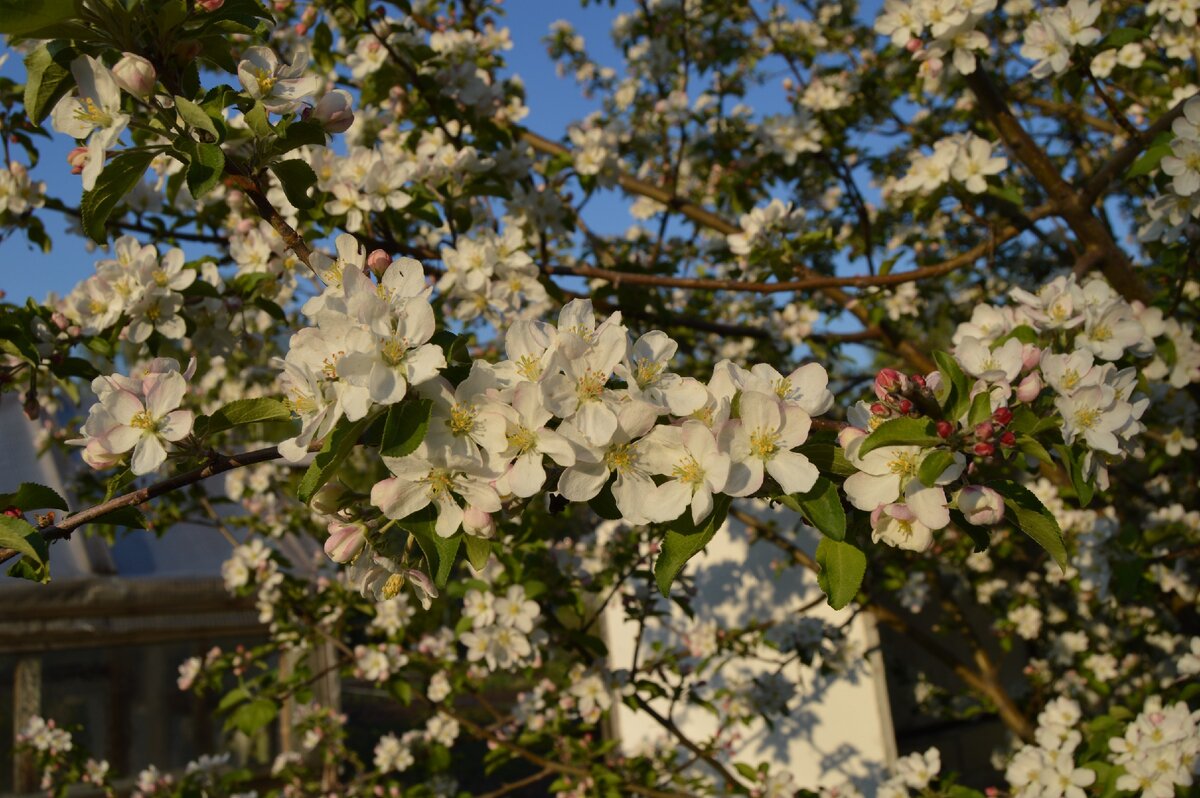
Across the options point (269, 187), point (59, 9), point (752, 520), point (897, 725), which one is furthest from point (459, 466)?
point (897, 725)

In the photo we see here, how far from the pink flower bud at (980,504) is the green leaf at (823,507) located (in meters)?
0.13

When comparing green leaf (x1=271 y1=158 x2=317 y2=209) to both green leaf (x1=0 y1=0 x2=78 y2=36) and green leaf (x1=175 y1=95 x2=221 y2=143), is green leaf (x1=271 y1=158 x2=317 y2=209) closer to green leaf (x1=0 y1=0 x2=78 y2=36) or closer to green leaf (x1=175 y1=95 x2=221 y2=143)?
green leaf (x1=175 y1=95 x2=221 y2=143)

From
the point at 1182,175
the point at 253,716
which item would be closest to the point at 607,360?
the point at 1182,175

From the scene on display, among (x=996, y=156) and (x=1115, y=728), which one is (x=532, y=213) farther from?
(x=1115, y=728)

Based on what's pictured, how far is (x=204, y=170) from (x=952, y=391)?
0.91m

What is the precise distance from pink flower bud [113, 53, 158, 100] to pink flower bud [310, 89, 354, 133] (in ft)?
0.67

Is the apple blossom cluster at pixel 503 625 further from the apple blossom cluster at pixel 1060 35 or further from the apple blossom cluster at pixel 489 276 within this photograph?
the apple blossom cluster at pixel 1060 35

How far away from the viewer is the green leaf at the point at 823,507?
0.92 m

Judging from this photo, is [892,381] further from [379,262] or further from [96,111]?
[96,111]

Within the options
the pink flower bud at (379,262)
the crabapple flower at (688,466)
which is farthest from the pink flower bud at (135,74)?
the crabapple flower at (688,466)

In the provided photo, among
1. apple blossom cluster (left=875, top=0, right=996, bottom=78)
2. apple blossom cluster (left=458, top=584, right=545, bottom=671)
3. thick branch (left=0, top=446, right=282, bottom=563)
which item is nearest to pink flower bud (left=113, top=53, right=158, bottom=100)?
thick branch (left=0, top=446, right=282, bottom=563)

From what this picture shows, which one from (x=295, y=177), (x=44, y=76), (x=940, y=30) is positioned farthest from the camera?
(x=940, y=30)

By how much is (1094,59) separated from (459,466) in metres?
2.23

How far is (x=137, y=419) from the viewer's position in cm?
106
